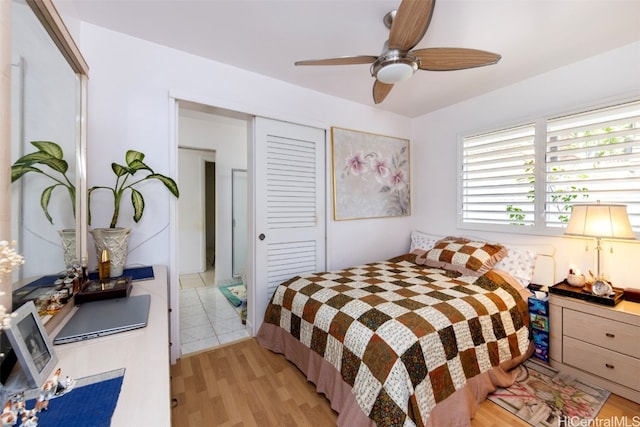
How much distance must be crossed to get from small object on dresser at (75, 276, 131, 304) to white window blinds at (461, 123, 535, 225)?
10.6 feet

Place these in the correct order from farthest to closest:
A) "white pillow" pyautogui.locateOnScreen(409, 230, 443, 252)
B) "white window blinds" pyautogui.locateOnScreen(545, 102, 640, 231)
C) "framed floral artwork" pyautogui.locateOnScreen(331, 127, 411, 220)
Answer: "white pillow" pyautogui.locateOnScreen(409, 230, 443, 252)
"framed floral artwork" pyautogui.locateOnScreen(331, 127, 411, 220)
"white window blinds" pyautogui.locateOnScreen(545, 102, 640, 231)

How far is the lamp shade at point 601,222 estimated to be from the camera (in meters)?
1.82

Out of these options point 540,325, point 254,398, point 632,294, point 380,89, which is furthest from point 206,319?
point 632,294

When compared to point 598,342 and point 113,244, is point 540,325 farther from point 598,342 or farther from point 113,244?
point 113,244

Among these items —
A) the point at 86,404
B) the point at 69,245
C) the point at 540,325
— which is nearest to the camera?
the point at 86,404

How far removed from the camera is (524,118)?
8.51ft

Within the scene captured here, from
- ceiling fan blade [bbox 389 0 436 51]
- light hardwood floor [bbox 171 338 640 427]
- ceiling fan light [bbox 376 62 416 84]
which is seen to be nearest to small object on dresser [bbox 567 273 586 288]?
light hardwood floor [bbox 171 338 640 427]

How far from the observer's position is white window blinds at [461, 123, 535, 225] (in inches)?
→ 102

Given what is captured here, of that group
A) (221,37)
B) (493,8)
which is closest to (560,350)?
(493,8)

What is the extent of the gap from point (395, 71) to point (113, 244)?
201 centimetres

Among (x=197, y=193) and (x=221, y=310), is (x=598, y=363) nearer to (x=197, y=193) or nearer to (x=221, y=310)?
(x=221, y=310)

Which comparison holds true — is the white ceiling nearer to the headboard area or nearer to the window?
the window

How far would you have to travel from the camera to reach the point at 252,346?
2.39 meters

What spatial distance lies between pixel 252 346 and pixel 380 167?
7.96 ft
